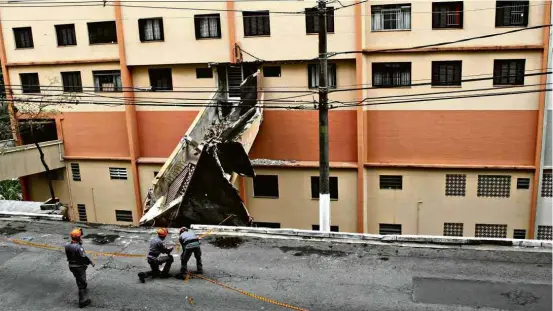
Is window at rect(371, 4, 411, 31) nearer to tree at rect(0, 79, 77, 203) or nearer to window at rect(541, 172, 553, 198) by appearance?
window at rect(541, 172, 553, 198)

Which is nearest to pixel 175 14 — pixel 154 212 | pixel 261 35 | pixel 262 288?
pixel 261 35

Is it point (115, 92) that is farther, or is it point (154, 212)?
point (115, 92)

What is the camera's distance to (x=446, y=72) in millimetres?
17062

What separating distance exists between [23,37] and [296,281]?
1819 cm

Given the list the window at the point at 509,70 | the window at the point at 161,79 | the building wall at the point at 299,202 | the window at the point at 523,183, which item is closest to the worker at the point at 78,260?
the building wall at the point at 299,202

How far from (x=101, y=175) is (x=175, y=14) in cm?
838

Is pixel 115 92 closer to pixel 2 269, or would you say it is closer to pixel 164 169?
pixel 164 169

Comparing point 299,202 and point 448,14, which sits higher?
point 448,14

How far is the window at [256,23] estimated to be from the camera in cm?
1791

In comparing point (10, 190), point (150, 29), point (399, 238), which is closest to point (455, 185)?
point (399, 238)

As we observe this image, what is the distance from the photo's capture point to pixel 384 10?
1703 cm

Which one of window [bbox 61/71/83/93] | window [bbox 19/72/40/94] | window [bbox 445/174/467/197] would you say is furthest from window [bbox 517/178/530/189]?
window [bbox 19/72/40/94]

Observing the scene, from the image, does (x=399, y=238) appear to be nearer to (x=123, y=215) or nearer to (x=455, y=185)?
(x=455, y=185)

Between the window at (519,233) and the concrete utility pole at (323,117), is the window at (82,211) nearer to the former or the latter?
the concrete utility pole at (323,117)
